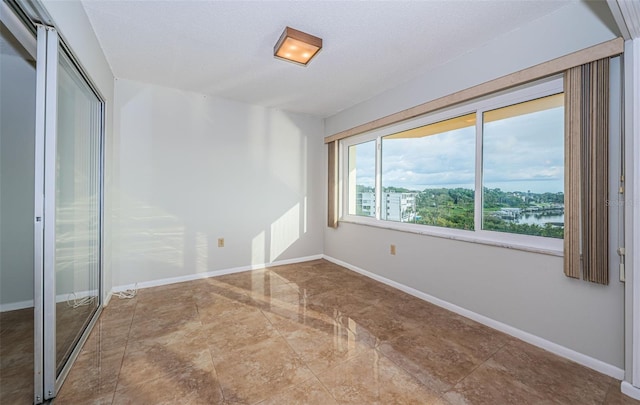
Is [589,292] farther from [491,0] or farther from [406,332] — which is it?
[491,0]

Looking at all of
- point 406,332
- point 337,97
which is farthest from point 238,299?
point 337,97

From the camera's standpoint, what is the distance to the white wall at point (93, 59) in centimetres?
158

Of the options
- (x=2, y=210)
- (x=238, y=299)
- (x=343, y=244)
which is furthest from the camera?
(x=343, y=244)

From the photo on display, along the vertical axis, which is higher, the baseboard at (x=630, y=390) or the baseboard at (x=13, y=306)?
the baseboard at (x=13, y=306)

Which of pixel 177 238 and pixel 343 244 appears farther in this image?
pixel 343 244

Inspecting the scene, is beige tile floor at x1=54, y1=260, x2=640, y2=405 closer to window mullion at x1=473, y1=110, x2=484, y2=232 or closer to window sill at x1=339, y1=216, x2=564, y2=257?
window sill at x1=339, y1=216, x2=564, y2=257

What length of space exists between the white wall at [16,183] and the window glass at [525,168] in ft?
11.6

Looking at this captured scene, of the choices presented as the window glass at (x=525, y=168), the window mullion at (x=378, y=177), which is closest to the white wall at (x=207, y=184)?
the window mullion at (x=378, y=177)

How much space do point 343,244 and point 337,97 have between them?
7.41 ft

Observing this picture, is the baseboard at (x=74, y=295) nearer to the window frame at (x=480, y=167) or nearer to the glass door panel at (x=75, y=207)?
the glass door panel at (x=75, y=207)

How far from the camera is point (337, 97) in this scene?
11.9 feet

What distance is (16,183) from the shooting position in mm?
2016

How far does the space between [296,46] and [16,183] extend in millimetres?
2514

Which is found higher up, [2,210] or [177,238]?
[2,210]
